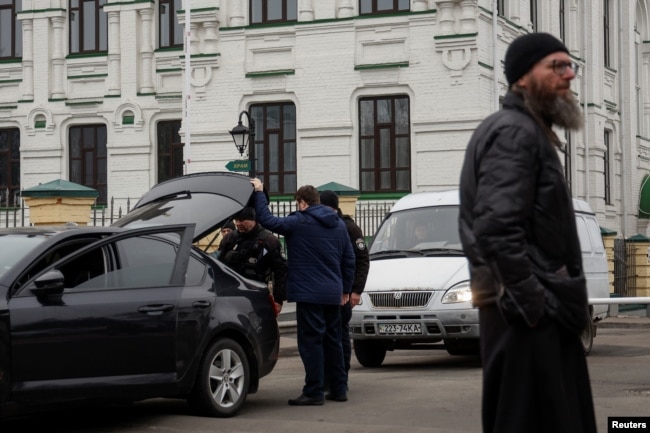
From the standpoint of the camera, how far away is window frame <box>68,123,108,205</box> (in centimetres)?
3206

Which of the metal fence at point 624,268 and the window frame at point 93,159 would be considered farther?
the metal fence at point 624,268

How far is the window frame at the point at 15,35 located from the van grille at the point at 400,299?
2154 centimetres

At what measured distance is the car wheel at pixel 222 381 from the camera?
32.1 ft

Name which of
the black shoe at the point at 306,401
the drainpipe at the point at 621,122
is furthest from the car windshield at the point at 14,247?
the drainpipe at the point at 621,122

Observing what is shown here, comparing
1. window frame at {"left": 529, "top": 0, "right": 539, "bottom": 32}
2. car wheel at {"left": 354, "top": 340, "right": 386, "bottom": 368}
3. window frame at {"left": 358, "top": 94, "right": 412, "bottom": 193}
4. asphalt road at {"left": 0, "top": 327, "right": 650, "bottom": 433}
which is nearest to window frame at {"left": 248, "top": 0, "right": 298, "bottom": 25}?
window frame at {"left": 358, "top": 94, "right": 412, "bottom": 193}

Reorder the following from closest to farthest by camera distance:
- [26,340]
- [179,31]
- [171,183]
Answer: [26,340] → [171,183] → [179,31]

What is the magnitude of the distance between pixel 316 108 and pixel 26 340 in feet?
69.6

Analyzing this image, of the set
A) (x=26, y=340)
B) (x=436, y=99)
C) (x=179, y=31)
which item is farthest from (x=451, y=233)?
(x=179, y=31)

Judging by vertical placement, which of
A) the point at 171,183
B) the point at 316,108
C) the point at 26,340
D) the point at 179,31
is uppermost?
the point at 179,31

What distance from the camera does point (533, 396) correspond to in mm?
4816

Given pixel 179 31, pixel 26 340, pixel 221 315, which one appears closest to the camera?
pixel 26 340

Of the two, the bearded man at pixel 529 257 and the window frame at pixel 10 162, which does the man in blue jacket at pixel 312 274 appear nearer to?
the bearded man at pixel 529 257

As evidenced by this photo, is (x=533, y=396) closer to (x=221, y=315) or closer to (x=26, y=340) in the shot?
(x=26, y=340)

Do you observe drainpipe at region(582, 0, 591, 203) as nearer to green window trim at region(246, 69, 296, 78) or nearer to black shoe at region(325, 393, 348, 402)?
green window trim at region(246, 69, 296, 78)
